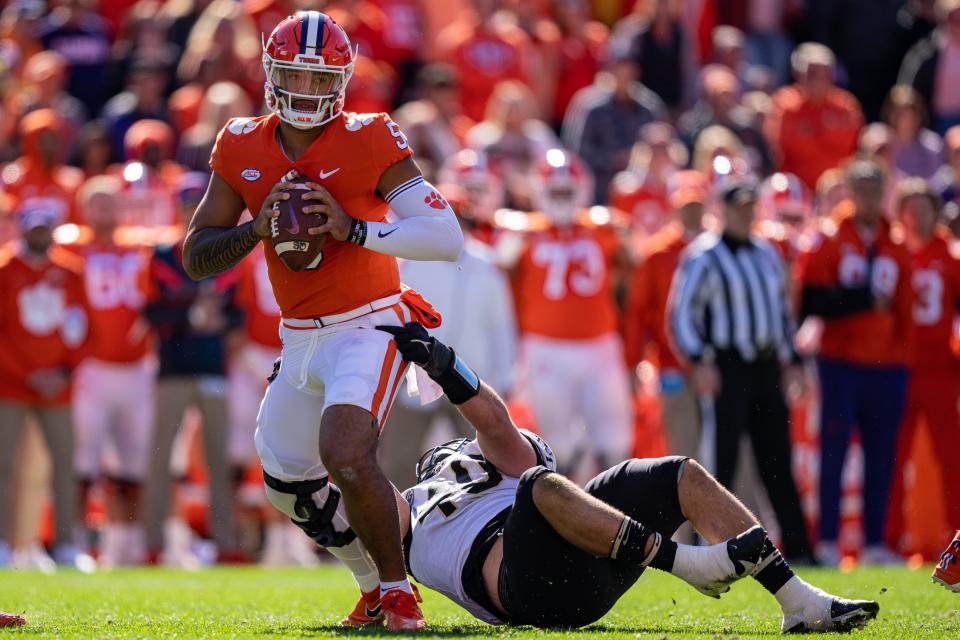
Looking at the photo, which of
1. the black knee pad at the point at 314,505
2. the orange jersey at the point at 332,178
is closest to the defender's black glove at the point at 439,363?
the orange jersey at the point at 332,178

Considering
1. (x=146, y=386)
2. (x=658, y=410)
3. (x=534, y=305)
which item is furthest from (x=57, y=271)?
(x=658, y=410)

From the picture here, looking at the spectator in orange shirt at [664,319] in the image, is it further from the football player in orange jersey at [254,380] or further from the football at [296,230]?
the football at [296,230]

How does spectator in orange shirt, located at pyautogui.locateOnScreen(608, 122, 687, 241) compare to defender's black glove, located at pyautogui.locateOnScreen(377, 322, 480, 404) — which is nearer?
defender's black glove, located at pyautogui.locateOnScreen(377, 322, 480, 404)

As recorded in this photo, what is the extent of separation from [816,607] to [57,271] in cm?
645

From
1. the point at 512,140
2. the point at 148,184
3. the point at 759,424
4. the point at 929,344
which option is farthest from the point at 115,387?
the point at 929,344

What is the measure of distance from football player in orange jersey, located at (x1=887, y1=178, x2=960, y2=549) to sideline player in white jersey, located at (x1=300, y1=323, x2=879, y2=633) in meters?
4.93

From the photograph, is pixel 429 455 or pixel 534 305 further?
pixel 534 305

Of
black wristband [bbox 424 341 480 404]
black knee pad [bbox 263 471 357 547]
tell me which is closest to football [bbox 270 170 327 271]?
black wristband [bbox 424 341 480 404]

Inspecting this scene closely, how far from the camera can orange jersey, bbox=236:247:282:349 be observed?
1026cm

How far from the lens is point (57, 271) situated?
1013 cm

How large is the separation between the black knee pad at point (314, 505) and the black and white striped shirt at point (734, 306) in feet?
13.2

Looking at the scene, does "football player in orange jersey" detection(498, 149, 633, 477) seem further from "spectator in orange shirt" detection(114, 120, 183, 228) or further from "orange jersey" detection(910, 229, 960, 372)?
"spectator in orange shirt" detection(114, 120, 183, 228)

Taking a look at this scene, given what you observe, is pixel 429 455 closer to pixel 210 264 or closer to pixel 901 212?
pixel 210 264

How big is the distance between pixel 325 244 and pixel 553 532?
1.27m
